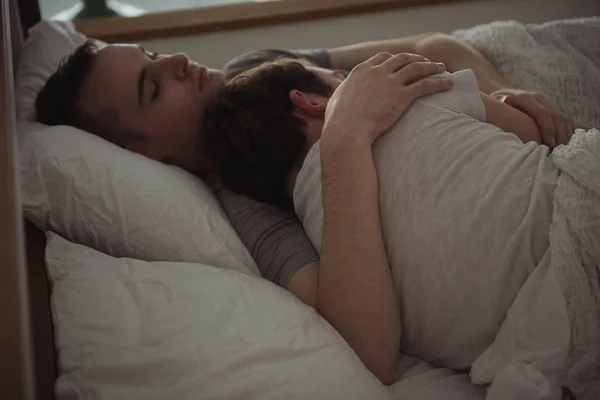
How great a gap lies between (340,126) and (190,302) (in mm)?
371

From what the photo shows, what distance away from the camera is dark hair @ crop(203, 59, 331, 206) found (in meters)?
1.04

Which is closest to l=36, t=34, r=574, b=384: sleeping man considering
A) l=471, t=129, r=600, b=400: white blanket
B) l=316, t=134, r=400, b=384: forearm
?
l=316, t=134, r=400, b=384: forearm

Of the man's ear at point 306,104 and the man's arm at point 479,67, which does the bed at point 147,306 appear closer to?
the man's ear at point 306,104

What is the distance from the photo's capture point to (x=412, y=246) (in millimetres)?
817

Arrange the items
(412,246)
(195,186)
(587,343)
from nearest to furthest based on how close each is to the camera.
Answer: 1. (587,343)
2. (412,246)
3. (195,186)

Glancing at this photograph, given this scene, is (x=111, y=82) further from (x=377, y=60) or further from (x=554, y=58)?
(x=554, y=58)

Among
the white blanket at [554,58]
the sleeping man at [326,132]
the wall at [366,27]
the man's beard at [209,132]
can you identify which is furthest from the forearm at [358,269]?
the wall at [366,27]

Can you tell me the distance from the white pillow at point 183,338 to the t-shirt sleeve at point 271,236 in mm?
114

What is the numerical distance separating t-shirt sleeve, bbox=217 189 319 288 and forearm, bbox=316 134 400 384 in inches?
2.8

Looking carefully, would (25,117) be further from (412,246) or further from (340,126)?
(412,246)

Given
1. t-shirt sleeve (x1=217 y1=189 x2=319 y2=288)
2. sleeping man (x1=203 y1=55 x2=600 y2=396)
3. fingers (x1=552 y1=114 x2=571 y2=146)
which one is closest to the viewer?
sleeping man (x1=203 y1=55 x2=600 y2=396)

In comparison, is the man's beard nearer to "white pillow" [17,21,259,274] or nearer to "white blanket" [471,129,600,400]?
"white pillow" [17,21,259,274]

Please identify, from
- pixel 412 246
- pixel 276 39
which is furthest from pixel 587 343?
pixel 276 39

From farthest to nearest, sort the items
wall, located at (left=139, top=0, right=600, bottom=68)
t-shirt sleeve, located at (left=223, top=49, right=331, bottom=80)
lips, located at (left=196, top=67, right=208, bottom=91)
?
1. wall, located at (left=139, top=0, right=600, bottom=68)
2. t-shirt sleeve, located at (left=223, top=49, right=331, bottom=80)
3. lips, located at (left=196, top=67, right=208, bottom=91)
